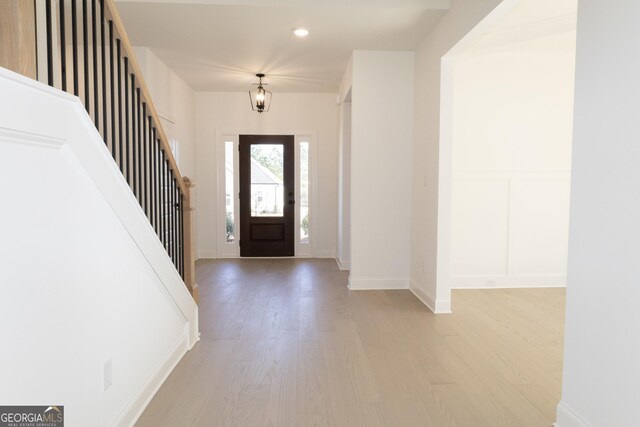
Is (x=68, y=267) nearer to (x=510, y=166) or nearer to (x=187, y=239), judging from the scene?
(x=187, y=239)

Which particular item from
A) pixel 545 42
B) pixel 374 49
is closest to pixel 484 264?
pixel 545 42

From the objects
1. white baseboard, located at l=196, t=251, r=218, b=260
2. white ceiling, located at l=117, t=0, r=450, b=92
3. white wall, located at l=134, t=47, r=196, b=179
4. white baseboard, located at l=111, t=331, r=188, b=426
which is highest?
white ceiling, located at l=117, t=0, r=450, b=92

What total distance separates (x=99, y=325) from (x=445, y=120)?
3.17 m

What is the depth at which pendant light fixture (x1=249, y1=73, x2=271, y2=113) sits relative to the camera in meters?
6.13

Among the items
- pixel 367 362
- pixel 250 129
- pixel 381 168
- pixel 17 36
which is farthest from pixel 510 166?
pixel 17 36

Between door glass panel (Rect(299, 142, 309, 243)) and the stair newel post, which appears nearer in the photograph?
the stair newel post

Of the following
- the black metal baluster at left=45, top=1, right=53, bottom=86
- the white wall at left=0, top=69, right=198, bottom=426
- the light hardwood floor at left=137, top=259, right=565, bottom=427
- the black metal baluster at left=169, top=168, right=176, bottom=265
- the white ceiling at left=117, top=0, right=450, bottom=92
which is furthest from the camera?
the white ceiling at left=117, top=0, right=450, bottom=92

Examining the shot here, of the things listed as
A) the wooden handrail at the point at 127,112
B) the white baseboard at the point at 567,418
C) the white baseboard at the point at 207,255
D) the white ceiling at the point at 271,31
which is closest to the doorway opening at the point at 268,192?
the white baseboard at the point at 207,255

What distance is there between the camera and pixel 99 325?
1736 millimetres

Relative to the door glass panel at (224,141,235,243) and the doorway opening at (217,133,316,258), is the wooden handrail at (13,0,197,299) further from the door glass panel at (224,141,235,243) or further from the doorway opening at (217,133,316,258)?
the doorway opening at (217,133,316,258)

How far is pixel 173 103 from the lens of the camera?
5.52 m

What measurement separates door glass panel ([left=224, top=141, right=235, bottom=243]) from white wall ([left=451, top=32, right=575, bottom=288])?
3.65 meters

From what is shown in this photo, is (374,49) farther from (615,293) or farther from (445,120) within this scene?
(615,293)

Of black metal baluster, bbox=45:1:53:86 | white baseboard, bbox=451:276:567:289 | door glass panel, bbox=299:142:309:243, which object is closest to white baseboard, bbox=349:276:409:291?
white baseboard, bbox=451:276:567:289
